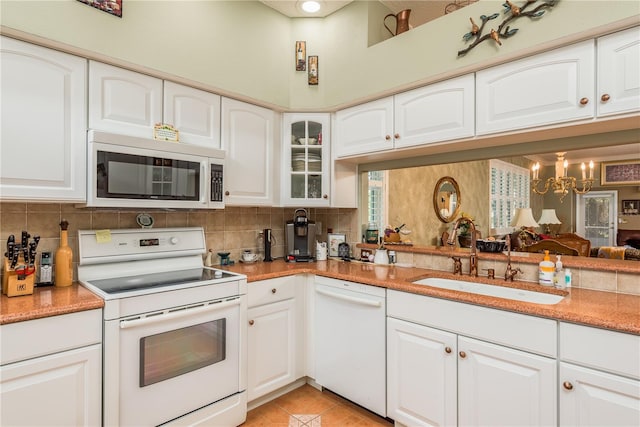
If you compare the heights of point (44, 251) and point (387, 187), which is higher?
point (387, 187)

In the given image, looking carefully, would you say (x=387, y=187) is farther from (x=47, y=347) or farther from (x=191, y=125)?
(x=47, y=347)

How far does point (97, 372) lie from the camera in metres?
1.55

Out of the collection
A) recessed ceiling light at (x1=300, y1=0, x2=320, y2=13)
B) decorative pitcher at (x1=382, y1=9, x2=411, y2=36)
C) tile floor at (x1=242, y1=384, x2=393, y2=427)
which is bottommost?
tile floor at (x1=242, y1=384, x2=393, y2=427)

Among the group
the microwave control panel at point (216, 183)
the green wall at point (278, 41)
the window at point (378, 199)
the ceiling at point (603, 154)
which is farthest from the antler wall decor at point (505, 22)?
the window at point (378, 199)

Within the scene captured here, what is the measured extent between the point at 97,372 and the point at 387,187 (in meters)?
2.96

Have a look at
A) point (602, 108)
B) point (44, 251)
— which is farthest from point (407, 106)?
point (44, 251)

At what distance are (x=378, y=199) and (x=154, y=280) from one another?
2.38 metres

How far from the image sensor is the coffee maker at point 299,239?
282 centimetres

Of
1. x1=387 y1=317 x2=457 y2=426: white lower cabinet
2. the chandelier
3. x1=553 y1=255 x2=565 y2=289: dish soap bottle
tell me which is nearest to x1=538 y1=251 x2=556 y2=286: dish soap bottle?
x1=553 y1=255 x2=565 y2=289: dish soap bottle

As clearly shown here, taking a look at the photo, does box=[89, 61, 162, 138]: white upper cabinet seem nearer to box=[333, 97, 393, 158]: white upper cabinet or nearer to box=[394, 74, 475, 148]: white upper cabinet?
box=[333, 97, 393, 158]: white upper cabinet

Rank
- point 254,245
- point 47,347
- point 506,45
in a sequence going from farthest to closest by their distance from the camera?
point 254,245, point 506,45, point 47,347

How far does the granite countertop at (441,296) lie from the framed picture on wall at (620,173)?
41.6 inches

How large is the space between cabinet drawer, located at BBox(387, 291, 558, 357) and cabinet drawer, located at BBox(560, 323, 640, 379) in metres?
0.04

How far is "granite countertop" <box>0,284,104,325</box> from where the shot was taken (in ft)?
4.50
